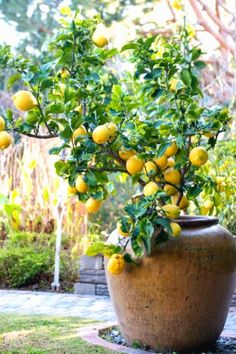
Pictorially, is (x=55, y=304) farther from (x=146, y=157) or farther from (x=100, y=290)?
(x=146, y=157)

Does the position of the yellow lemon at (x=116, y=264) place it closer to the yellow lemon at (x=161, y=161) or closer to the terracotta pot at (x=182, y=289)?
the terracotta pot at (x=182, y=289)

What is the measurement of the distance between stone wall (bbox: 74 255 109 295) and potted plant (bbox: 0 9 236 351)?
2550 millimetres

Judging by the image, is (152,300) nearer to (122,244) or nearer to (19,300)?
(122,244)

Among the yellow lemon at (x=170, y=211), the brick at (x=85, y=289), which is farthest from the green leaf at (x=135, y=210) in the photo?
the brick at (x=85, y=289)

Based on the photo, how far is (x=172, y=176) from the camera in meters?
3.24

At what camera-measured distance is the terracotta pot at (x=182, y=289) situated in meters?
3.10

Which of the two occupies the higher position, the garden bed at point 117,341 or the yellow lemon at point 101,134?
the yellow lemon at point 101,134

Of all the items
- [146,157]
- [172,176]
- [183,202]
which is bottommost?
[183,202]

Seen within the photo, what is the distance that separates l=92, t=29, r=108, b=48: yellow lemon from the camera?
10.3ft

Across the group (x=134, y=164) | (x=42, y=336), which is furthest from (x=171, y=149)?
(x=42, y=336)

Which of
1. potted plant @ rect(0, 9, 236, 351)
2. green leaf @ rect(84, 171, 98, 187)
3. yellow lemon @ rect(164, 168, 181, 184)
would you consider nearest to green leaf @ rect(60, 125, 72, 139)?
potted plant @ rect(0, 9, 236, 351)

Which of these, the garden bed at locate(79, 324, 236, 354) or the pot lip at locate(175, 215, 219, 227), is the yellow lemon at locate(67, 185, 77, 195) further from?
the garden bed at locate(79, 324, 236, 354)

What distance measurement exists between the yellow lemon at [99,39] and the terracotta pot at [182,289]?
116 centimetres

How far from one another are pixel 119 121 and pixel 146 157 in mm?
263
